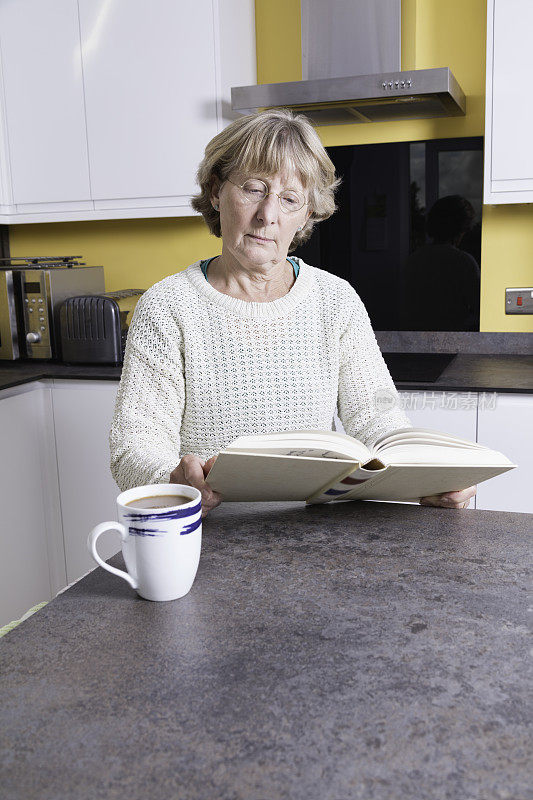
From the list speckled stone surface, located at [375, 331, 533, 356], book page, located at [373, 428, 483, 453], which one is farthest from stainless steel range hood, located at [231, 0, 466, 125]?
book page, located at [373, 428, 483, 453]

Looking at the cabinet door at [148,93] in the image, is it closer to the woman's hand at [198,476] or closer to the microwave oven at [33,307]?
the microwave oven at [33,307]

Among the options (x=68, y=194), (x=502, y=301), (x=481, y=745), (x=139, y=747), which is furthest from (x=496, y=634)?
(x=68, y=194)

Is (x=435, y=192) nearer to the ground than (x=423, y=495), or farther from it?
farther from it

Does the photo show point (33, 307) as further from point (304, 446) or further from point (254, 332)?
point (304, 446)

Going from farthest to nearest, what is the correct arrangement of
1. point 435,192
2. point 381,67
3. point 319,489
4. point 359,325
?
point 435,192, point 381,67, point 359,325, point 319,489

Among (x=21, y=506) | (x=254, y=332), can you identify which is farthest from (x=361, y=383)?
(x=21, y=506)

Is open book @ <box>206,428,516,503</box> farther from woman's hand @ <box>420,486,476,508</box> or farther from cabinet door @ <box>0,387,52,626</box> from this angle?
cabinet door @ <box>0,387,52,626</box>

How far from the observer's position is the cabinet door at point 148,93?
98.0 inches

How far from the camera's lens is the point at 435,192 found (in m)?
2.58

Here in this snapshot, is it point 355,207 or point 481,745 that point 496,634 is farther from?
point 355,207

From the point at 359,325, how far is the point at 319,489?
562 millimetres

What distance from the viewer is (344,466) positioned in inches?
37.8

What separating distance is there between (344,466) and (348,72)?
1845mm

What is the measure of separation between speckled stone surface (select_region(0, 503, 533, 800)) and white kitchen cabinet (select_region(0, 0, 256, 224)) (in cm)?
191
